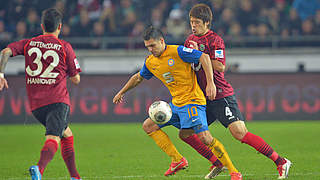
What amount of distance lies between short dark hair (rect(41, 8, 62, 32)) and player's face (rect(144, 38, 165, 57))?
3.70 feet

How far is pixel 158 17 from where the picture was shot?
18.4m

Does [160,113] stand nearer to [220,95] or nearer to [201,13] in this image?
[220,95]

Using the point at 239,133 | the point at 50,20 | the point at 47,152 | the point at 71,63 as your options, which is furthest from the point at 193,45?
the point at 47,152

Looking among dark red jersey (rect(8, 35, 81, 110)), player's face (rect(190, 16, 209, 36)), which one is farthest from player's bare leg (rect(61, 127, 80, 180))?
player's face (rect(190, 16, 209, 36))

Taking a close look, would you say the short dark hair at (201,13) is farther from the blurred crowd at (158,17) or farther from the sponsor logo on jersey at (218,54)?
the blurred crowd at (158,17)

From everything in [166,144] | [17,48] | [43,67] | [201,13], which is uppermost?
[201,13]

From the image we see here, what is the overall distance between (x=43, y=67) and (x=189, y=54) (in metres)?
1.74

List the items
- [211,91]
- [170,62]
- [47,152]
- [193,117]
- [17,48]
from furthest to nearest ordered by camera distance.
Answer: [170,62] → [193,117] → [211,91] → [17,48] → [47,152]

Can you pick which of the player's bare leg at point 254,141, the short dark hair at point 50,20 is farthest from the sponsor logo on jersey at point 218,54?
the short dark hair at point 50,20

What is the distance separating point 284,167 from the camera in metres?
6.75

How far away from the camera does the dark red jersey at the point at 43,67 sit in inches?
231

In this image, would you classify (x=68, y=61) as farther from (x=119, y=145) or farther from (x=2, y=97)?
(x=2, y=97)

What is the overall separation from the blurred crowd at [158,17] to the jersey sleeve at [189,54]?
11.0m

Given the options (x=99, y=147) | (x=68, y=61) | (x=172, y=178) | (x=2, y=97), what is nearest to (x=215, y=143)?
(x=172, y=178)
